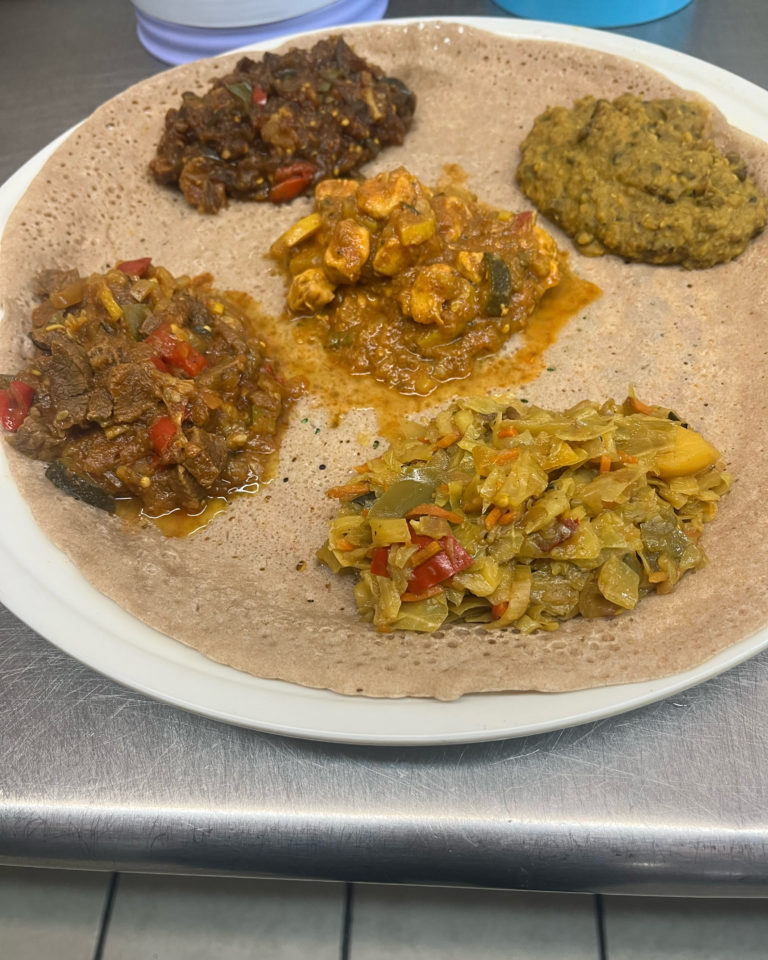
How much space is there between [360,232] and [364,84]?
33.8 inches

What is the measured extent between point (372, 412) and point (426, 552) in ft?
2.82

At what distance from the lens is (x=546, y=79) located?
338cm

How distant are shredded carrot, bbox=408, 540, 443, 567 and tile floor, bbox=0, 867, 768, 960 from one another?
97cm

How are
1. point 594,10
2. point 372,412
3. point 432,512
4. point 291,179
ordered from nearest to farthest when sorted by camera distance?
point 432,512 < point 372,412 < point 291,179 < point 594,10

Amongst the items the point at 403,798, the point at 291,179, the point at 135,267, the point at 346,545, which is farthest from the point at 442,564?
the point at 291,179

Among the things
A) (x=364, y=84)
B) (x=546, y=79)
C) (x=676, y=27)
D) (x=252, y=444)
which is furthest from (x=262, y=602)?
(x=676, y=27)

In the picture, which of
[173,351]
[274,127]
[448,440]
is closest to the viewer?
[448,440]

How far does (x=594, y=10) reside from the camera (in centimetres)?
400

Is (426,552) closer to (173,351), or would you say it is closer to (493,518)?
(493,518)

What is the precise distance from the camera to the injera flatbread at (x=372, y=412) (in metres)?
1.87

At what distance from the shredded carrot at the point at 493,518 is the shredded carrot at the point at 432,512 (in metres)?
0.07

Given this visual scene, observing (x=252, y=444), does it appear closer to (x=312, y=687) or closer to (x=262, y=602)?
(x=262, y=602)

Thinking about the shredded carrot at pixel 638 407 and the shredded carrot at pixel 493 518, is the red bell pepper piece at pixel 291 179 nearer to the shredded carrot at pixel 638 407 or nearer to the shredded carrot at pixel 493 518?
the shredded carrot at pixel 638 407

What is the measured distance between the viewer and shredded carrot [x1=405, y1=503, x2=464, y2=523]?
1977 millimetres
